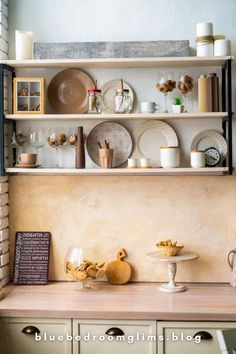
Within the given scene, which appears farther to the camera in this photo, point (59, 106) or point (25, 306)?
point (59, 106)

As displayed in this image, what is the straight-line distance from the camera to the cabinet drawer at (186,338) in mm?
3131

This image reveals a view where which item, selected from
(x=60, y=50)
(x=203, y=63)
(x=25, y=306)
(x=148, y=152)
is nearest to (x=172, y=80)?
(x=203, y=63)

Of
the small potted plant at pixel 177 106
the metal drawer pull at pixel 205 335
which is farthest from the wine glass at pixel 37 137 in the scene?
the metal drawer pull at pixel 205 335

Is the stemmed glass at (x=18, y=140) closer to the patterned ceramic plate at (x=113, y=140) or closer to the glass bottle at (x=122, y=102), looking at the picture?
the patterned ceramic plate at (x=113, y=140)

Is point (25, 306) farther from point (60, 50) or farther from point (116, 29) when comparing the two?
point (116, 29)

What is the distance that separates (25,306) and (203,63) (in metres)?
1.70

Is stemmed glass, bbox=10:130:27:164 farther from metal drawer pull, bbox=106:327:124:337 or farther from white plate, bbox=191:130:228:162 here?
metal drawer pull, bbox=106:327:124:337

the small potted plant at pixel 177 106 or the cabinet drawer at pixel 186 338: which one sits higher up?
the small potted plant at pixel 177 106

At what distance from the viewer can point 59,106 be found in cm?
375

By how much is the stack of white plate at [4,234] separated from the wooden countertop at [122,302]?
3.8 inches

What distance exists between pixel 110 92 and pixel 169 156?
58cm

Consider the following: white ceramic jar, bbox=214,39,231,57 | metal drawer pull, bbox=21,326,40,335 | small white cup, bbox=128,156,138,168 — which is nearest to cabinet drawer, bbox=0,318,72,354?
metal drawer pull, bbox=21,326,40,335

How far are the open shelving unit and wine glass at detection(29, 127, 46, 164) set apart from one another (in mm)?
78

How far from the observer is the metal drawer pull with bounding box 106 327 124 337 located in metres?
3.15
